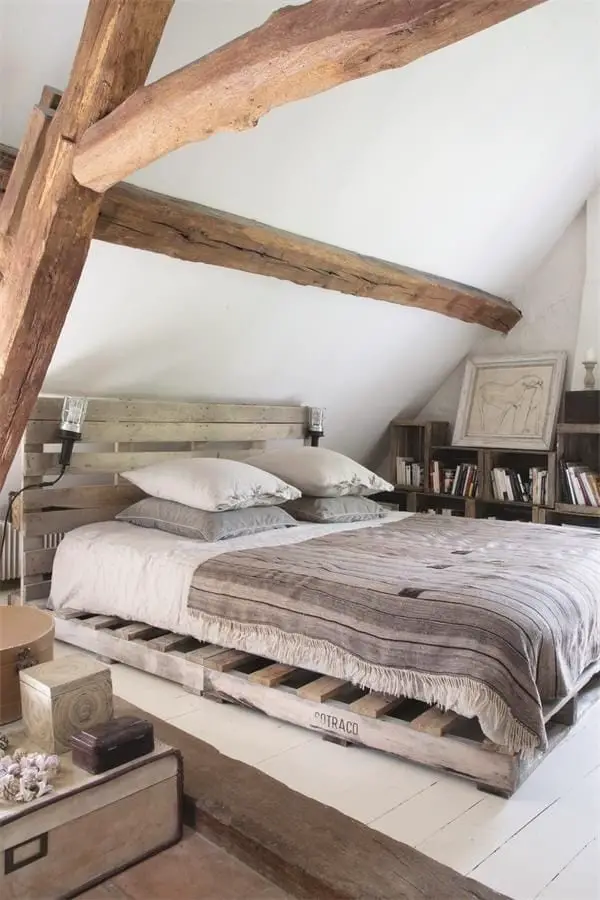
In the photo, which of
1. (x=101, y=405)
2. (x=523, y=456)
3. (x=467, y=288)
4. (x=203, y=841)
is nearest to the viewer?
(x=203, y=841)

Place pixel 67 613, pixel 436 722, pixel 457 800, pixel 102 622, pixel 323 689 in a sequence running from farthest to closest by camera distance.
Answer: pixel 67 613, pixel 102 622, pixel 323 689, pixel 436 722, pixel 457 800

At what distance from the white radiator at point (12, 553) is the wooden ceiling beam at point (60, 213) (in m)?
1.27

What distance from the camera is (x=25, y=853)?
50.6 inches

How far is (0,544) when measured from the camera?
3.57 metres

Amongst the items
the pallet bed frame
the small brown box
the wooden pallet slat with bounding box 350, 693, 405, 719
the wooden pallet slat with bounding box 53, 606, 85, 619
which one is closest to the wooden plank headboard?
the pallet bed frame

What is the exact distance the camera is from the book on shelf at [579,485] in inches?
164

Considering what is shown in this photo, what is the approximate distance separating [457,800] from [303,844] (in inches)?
22.6

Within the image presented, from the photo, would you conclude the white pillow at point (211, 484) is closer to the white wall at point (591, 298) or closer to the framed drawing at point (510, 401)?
the framed drawing at point (510, 401)

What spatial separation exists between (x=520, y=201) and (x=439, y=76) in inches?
48.8

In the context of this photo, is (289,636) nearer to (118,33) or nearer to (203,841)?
(203,841)

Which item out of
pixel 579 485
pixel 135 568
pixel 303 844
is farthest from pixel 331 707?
pixel 579 485

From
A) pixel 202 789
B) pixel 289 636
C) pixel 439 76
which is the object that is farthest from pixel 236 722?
pixel 439 76

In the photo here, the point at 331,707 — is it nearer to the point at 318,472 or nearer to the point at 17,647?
the point at 17,647

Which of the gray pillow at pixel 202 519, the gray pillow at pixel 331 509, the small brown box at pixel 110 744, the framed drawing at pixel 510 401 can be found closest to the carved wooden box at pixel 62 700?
the small brown box at pixel 110 744
